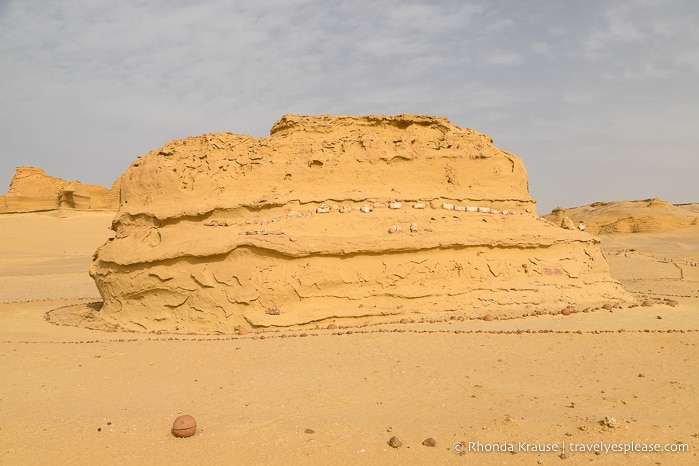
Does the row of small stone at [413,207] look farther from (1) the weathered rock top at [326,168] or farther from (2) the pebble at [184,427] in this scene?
(2) the pebble at [184,427]

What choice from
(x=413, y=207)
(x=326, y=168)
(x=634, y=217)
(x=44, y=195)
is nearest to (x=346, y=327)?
(x=413, y=207)

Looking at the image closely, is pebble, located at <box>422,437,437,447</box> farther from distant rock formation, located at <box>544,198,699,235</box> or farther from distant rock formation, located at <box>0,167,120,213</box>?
distant rock formation, located at <box>0,167,120,213</box>

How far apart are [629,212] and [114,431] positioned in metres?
47.4

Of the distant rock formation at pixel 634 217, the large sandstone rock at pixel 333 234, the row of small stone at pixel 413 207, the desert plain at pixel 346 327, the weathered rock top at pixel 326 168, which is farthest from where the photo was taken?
the distant rock formation at pixel 634 217

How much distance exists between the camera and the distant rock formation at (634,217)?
38.4 meters

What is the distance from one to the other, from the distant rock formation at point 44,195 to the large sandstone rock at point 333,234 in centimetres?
3422

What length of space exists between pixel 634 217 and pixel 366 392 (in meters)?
41.5

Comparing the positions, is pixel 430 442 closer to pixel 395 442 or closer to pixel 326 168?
pixel 395 442

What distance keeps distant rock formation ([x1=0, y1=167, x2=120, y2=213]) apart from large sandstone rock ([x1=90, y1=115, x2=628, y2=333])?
3422 cm

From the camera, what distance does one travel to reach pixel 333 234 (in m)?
8.41

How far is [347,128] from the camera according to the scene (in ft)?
32.0

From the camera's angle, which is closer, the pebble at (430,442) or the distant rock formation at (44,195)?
the pebble at (430,442)

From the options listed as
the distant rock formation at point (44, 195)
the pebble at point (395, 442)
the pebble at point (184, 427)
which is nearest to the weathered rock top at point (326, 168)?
the pebble at point (184, 427)

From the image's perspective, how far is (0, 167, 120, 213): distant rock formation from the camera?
40031 millimetres
